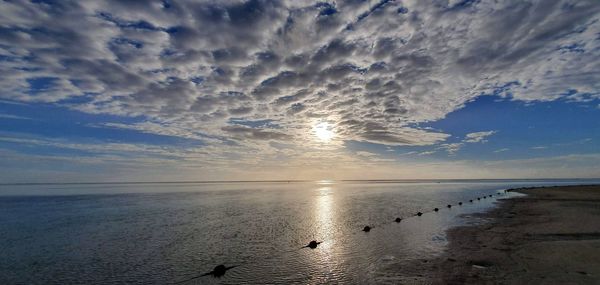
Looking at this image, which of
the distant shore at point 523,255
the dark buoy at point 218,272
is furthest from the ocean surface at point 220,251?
the distant shore at point 523,255

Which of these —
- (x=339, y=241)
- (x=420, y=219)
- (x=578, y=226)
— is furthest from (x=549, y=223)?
(x=339, y=241)

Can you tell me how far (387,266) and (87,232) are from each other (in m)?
28.6

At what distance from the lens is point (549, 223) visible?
29.7 meters

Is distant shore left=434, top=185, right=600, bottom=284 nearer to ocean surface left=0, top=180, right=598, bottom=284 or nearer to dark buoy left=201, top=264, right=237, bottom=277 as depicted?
ocean surface left=0, top=180, right=598, bottom=284

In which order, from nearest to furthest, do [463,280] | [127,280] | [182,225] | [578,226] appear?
[463,280]
[127,280]
[578,226]
[182,225]

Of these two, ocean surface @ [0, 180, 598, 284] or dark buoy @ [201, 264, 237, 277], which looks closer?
ocean surface @ [0, 180, 598, 284]

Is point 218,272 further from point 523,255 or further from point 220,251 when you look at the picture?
point 523,255

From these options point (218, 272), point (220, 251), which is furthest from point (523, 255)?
point (220, 251)

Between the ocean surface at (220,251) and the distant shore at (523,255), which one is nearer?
the distant shore at (523,255)

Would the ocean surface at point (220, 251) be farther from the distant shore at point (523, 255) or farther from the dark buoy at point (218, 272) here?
the distant shore at point (523, 255)

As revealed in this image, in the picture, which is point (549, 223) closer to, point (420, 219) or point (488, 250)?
point (420, 219)

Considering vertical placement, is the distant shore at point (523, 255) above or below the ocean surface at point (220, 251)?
above

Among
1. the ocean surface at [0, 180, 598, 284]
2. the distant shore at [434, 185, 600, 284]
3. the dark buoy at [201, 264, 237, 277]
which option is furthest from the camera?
the dark buoy at [201, 264, 237, 277]

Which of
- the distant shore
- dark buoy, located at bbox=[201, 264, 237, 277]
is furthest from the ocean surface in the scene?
the distant shore
